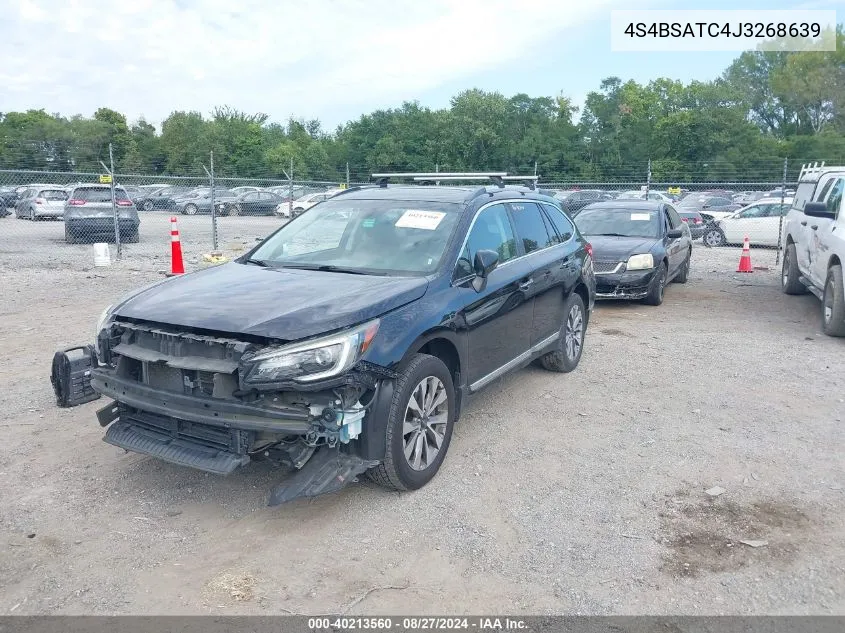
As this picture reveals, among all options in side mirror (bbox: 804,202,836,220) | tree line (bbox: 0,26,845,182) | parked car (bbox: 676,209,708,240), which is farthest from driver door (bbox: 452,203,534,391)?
tree line (bbox: 0,26,845,182)

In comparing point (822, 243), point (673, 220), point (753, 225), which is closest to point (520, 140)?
point (753, 225)

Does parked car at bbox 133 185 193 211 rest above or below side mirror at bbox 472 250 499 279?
above

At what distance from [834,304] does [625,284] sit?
9.00 ft

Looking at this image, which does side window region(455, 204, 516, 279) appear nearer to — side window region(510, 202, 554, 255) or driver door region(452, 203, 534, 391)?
driver door region(452, 203, 534, 391)

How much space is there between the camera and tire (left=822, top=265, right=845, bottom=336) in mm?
8188

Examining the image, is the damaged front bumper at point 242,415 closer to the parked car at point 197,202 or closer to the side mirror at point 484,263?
the side mirror at point 484,263

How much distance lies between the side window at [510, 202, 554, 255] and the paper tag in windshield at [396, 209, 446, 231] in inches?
37.1

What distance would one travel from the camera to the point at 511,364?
5.57 m

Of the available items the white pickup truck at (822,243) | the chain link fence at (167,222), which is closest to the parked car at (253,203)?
the chain link fence at (167,222)

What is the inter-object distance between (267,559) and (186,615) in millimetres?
541

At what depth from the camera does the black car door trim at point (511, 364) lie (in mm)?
5064

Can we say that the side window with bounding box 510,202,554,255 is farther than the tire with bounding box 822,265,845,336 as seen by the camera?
No

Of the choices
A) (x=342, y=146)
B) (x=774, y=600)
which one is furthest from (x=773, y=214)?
(x=342, y=146)

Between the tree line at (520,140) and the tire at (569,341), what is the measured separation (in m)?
26.2
